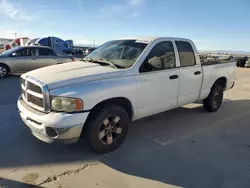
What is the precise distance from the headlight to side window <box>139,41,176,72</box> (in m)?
1.30

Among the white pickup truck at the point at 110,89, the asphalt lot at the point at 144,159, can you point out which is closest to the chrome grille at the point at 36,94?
the white pickup truck at the point at 110,89

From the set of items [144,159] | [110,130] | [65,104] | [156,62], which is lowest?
[144,159]

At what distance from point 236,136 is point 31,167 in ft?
12.2

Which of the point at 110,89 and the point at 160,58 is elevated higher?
the point at 160,58

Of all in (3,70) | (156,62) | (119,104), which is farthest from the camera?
(3,70)

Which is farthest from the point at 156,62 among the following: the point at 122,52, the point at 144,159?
the point at 144,159

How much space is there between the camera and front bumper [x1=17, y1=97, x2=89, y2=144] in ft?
9.86

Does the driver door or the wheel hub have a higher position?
the driver door

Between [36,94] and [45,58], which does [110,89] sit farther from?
[45,58]

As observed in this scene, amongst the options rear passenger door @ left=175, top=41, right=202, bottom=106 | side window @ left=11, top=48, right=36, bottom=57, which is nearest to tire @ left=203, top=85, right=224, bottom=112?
rear passenger door @ left=175, top=41, right=202, bottom=106

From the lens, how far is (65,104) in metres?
3.04

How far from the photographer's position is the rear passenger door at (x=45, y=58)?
1085cm

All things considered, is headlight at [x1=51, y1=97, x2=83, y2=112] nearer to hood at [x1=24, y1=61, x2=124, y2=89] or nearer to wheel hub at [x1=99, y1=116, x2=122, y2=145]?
hood at [x1=24, y1=61, x2=124, y2=89]

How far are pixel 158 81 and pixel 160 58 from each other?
1.45 feet
